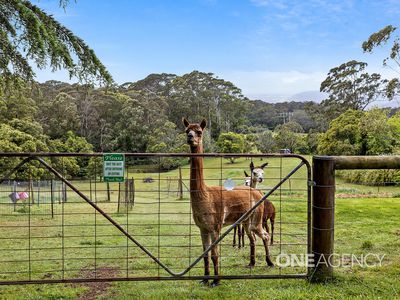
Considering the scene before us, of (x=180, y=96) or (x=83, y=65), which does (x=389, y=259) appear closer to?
(x=83, y=65)

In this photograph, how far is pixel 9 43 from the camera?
7.70 meters

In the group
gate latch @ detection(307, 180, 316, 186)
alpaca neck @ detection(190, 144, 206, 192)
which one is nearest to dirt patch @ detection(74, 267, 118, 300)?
alpaca neck @ detection(190, 144, 206, 192)

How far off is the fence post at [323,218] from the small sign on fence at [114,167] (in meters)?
2.19

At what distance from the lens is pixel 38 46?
6973mm

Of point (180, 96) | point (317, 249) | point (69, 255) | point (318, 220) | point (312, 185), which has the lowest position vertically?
point (69, 255)

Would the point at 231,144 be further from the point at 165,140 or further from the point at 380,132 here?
the point at 380,132

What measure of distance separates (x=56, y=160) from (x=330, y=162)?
2215 cm

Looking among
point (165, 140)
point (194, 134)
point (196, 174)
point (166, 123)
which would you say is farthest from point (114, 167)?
point (166, 123)

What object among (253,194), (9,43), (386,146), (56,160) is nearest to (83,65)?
(9,43)

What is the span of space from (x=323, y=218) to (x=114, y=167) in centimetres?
241

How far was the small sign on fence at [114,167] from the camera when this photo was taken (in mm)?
4281

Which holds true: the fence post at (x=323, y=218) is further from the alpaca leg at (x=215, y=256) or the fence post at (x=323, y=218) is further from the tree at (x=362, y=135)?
the tree at (x=362, y=135)

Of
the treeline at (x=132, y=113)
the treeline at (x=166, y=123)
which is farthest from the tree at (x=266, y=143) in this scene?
the treeline at (x=132, y=113)

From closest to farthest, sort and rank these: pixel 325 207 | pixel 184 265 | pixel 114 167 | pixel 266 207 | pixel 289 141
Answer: pixel 114 167, pixel 325 207, pixel 184 265, pixel 266 207, pixel 289 141
